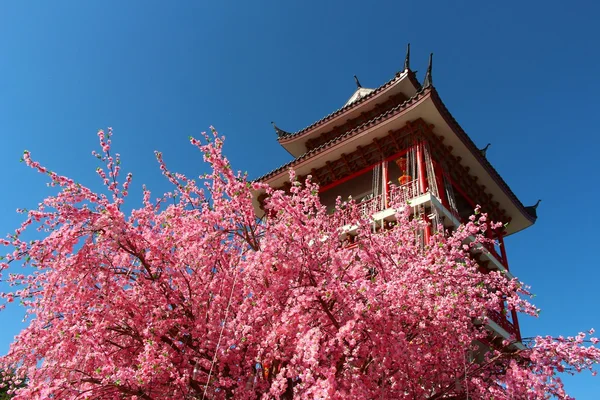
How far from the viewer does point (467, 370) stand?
5594mm

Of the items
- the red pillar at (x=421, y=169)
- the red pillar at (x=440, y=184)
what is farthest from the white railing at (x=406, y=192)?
the red pillar at (x=440, y=184)

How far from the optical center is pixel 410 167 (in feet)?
39.3

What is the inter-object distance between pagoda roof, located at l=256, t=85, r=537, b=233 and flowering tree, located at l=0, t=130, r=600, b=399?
5482 mm

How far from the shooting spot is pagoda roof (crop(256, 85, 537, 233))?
1165 cm

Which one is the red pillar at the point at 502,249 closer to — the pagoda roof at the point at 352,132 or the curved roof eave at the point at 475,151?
the curved roof eave at the point at 475,151

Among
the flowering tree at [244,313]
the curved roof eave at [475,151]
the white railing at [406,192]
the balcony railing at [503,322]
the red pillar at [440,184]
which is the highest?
the curved roof eave at [475,151]

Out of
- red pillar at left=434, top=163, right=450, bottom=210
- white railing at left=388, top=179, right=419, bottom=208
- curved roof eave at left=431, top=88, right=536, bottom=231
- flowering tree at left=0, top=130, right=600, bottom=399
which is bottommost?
flowering tree at left=0, top=130, right=600, bottom=399

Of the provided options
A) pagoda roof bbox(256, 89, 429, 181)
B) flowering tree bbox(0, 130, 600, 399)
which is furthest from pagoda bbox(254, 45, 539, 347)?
flowering tree bbox(0, 130, 600, 399)

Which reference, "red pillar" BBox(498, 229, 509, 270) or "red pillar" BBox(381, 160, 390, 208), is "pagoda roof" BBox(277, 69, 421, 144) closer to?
"red pillar" BBox(381, 160, 390, 208)

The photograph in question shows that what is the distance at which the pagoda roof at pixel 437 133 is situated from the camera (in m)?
11.7

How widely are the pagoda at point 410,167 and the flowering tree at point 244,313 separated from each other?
14.7 ft

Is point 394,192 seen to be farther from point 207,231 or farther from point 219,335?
point 219,335

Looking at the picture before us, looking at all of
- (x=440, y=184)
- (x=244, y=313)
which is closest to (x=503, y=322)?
(x=440, y=184)

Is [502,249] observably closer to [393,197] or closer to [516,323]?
[516,323]
